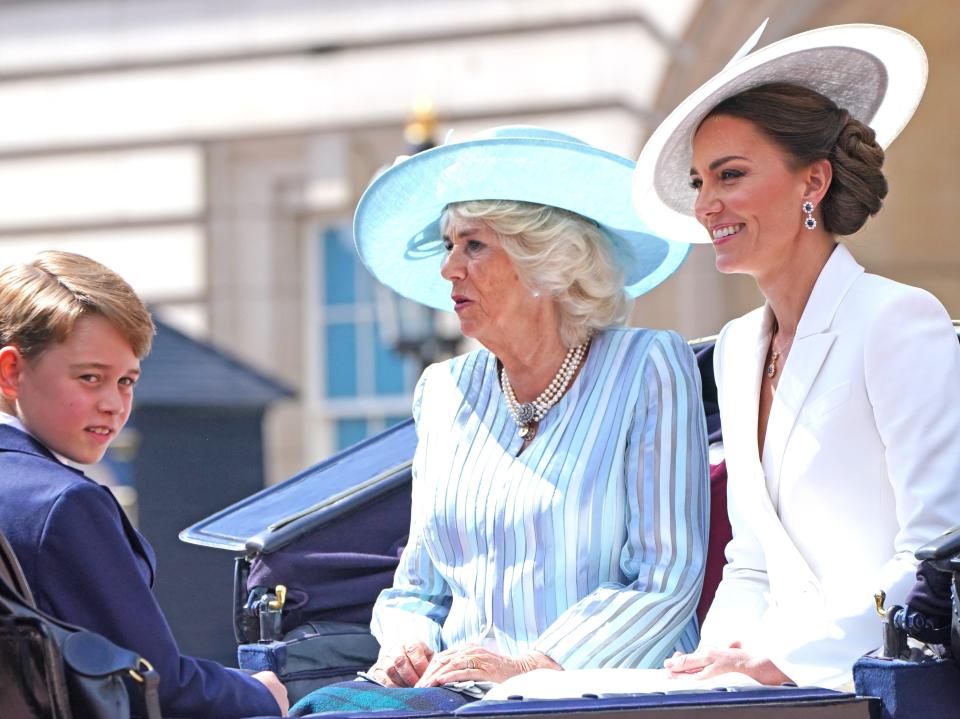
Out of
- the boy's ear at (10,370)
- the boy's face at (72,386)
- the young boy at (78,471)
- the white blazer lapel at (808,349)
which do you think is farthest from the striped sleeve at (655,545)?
the boy's ear at (10,370)

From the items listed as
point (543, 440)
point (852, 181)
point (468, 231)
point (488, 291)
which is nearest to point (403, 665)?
point (543, 440)

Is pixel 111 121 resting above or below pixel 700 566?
above

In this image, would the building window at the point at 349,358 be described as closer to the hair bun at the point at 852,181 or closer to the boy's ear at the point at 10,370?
the hair bun at the point at 852,181

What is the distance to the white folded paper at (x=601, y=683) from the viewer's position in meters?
2.20

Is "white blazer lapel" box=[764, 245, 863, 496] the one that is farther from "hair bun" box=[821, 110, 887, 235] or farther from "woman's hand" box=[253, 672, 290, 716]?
"woman's hand" box=[253, 672, 290, 716]

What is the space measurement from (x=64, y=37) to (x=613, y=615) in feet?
31.1

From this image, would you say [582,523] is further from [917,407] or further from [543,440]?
[917,407]

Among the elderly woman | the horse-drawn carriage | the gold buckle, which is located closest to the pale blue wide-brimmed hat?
the elderly woman

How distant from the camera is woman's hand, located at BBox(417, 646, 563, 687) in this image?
258 centimetres

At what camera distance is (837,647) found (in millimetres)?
2236

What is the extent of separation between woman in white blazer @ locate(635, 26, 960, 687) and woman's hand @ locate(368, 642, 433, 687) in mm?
Answer: 523

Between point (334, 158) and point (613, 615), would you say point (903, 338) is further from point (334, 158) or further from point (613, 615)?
point (334, 158)

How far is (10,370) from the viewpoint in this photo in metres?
2.13

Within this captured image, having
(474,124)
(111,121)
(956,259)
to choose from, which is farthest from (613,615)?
(111,121)
